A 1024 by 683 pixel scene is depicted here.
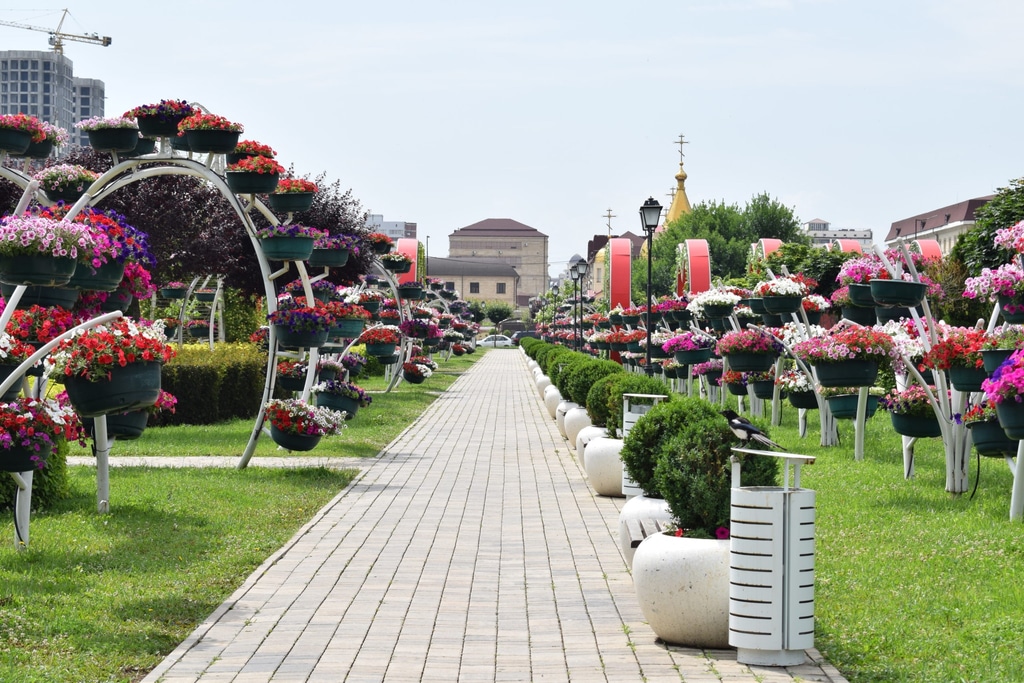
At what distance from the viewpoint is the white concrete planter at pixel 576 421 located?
57.6 ft

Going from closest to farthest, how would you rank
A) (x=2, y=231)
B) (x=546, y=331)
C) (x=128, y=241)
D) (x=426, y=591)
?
1. (x=2, y=231)
2. (x=426, y=591)
3. (x=128, y=241)
4. (x=546, y=331)

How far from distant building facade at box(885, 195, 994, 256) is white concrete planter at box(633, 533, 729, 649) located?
8240cm

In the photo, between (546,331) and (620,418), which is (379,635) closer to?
(620,418)

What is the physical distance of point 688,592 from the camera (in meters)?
6.38

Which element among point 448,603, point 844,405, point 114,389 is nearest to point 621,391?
point 844,405

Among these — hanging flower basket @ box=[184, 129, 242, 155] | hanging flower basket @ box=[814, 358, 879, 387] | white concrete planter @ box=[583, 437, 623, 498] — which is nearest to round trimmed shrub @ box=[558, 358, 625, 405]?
Answer: white concrete planter @ box=[583, 437, 623, 498]

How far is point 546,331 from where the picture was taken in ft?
Answer: 291

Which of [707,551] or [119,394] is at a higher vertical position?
[119,394]

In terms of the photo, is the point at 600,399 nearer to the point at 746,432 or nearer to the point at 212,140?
the point at 212,140

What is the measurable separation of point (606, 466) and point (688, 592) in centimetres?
618

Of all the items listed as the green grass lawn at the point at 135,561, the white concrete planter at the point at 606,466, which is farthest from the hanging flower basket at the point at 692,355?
the white concrete planter at the point at 606,466

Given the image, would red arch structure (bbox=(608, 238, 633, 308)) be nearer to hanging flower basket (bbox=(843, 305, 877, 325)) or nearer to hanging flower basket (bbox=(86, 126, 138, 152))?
hanging flower basket (bbox=(843, 305, 877, 325))

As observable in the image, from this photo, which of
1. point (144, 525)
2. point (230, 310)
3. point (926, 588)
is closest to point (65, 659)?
point (144, 525)

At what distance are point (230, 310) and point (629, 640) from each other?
96.2 feet
